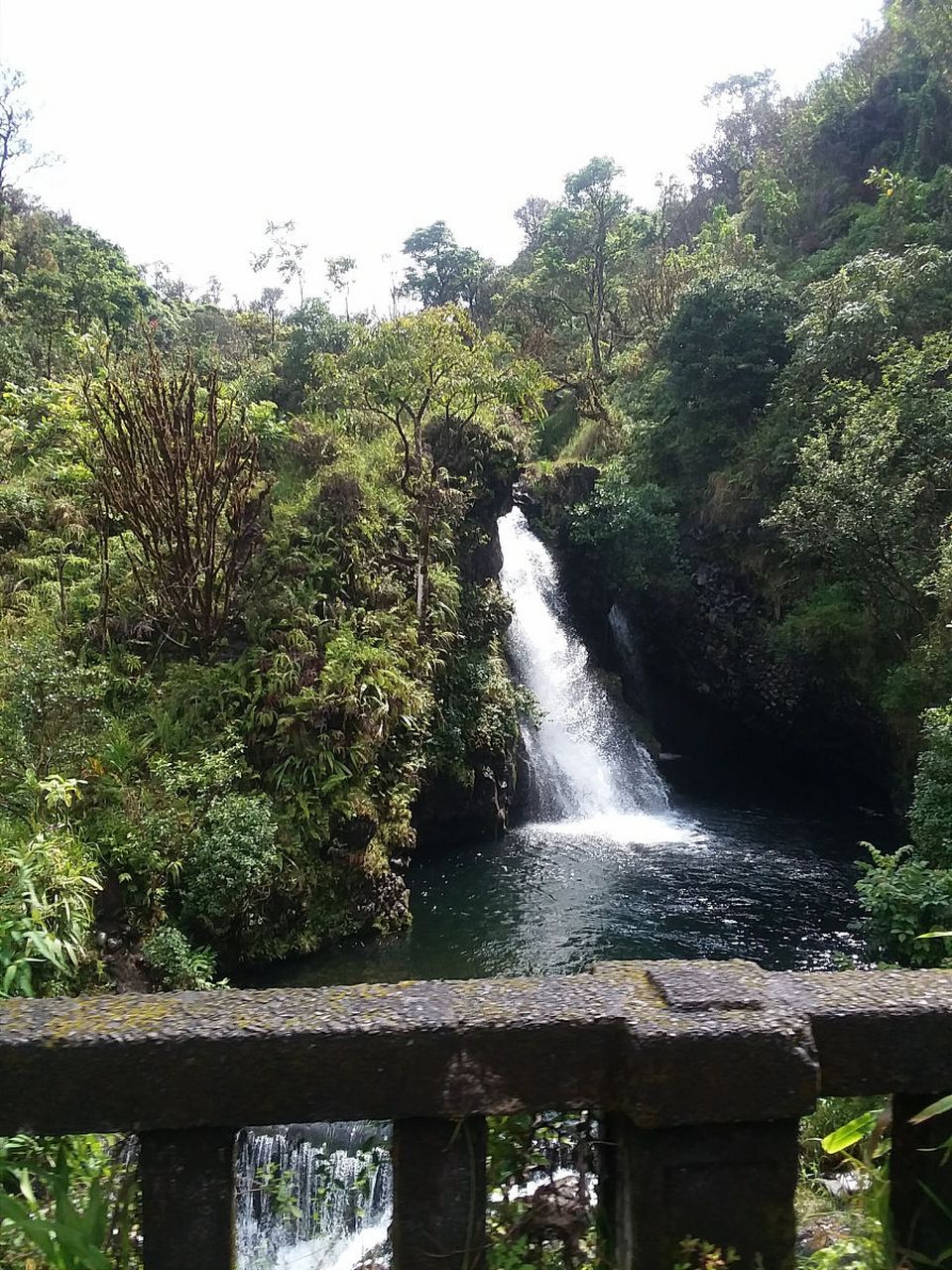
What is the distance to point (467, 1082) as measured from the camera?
166 centimetres

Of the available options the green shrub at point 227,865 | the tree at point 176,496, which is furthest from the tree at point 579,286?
the green shrub at point 227,865

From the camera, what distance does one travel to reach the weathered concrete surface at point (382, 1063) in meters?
1.60

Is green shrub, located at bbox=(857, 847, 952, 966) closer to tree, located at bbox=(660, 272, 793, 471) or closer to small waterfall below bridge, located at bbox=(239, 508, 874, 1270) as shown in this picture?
small waterfall below bridge, located at bbox=(239, 508, 874, 1270)

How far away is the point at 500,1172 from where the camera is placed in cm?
190

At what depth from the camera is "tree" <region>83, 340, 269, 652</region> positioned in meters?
9.77

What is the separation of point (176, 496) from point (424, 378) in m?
5.43

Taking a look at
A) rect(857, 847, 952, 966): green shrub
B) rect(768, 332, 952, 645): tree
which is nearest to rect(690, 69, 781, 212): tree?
rect(768, 332, 952, 645): tree

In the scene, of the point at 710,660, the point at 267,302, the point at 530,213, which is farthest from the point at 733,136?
the point at 710,660

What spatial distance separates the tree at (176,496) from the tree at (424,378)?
3428 mm

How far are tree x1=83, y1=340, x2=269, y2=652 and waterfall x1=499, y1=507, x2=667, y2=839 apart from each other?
19.9 feet

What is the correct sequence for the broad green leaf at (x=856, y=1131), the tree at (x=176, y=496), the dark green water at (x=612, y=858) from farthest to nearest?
the tree at (x=176, y=496) → the dark green water at (x=612, y=858) → the broad green leaf at (x=856, y=1131)

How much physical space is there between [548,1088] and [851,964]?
6.99 metres

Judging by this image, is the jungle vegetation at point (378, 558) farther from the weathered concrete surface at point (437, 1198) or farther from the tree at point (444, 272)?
the tree at point (444, 272)

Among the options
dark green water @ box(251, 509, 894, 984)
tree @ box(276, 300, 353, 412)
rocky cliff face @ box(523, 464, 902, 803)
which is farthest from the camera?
tree @ box(276, 300, 353, 412)
